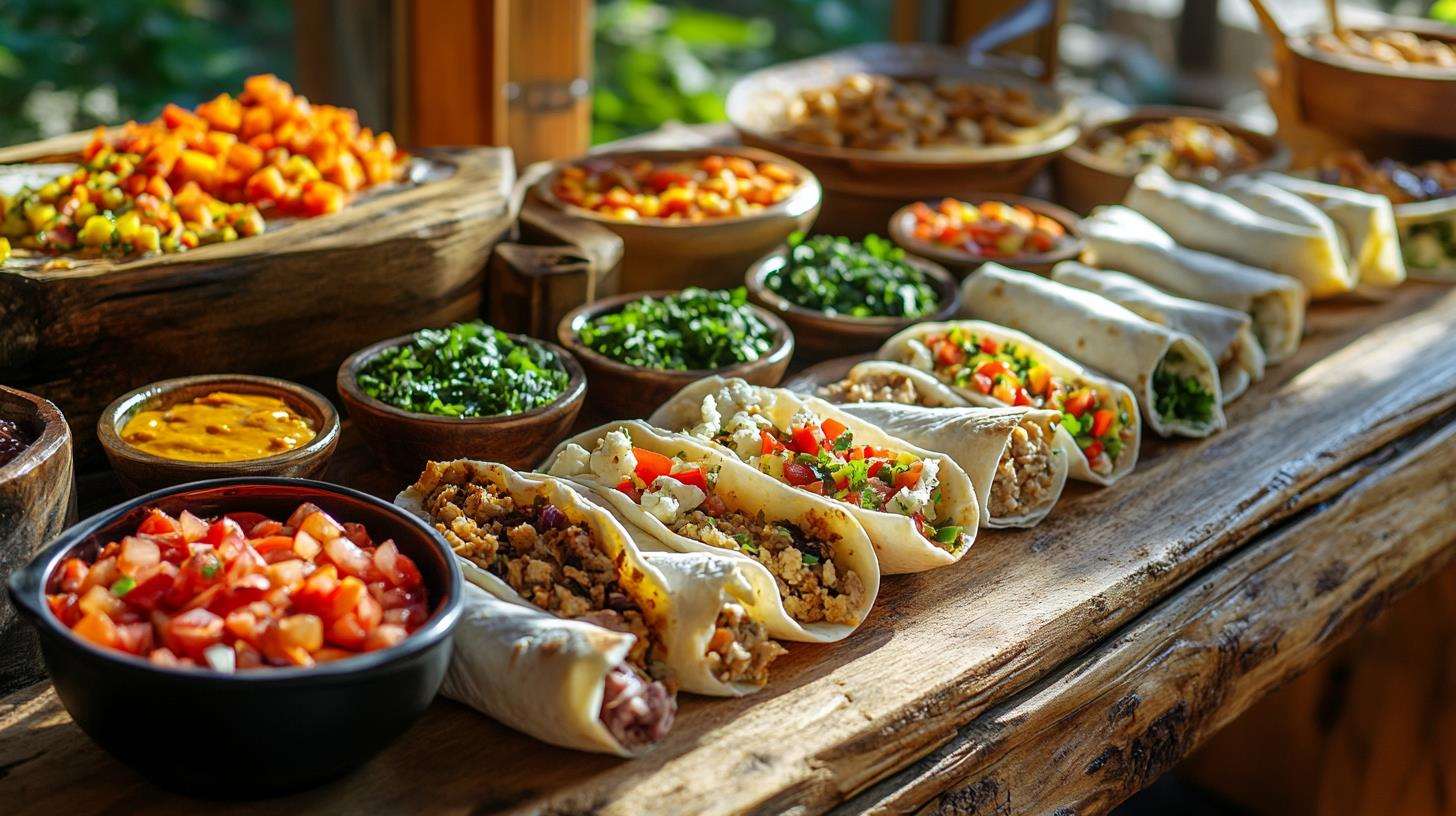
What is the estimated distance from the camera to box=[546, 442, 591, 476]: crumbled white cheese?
2984 mm

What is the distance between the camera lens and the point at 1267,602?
11.4ft

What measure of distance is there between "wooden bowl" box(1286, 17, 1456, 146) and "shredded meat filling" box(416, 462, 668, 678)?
4.76 meters

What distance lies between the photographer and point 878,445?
3.22m

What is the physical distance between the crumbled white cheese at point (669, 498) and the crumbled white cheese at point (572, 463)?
0.17 metres

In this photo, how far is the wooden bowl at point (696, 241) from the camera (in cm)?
412

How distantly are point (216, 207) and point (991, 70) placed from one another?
12.5 feet

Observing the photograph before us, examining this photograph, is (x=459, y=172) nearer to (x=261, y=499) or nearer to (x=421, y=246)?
(x=421, y=246)

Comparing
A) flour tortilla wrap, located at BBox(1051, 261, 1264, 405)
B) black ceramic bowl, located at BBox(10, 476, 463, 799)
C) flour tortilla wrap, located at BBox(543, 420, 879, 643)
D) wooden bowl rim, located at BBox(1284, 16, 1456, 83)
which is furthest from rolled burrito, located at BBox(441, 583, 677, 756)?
wooden bowl rim, located at BBox(1284, 16, 1456, 83)

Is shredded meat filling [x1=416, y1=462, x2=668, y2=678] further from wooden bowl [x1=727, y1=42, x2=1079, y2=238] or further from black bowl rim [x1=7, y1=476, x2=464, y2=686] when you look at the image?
wooden bowl [x1=727, y1=42, x2=1079, y2=238]

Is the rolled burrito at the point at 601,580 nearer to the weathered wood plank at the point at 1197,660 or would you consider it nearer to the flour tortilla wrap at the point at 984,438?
the weathered wood plank at the point at 1197,660

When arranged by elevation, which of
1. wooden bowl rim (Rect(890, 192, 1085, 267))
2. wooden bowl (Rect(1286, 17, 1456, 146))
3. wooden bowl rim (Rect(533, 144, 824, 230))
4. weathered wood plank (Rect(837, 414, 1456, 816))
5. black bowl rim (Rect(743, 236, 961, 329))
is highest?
wooden bowl (Rect(1286, 17, 1456, 146))

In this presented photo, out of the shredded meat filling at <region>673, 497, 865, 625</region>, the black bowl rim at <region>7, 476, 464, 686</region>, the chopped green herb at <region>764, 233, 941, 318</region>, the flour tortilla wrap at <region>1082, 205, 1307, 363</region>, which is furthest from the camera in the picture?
the flour tortilla wrap at <region>1082, 205, 1307, 363</region>

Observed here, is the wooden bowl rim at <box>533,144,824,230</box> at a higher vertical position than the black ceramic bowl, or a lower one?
higher

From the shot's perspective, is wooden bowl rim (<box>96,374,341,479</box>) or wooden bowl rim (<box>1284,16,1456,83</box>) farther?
wooden bowl rim (<box>1284,16,1456,83</box>)
